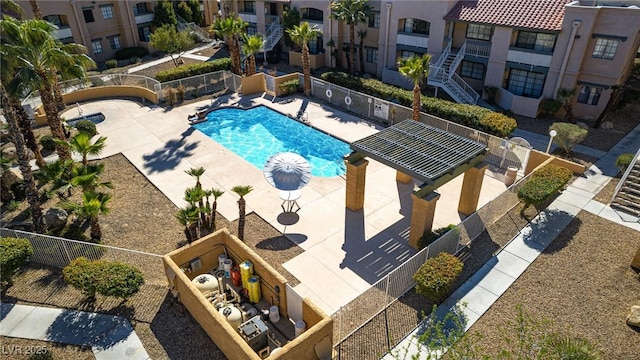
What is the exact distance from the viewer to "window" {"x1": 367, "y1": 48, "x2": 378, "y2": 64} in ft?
122

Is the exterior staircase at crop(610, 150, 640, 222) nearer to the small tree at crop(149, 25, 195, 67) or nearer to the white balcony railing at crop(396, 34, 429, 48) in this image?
the white balcony railing at crop(396, 34, 429, 48)

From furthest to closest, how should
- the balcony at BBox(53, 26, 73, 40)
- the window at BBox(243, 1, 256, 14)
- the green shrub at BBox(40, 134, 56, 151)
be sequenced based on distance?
the window at BBox(243, 1, 256, 14), the balcony at BBox(53, 26, 73, 40), the green shrub at BBox(40, 134, 56, 151)

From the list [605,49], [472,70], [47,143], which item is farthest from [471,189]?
[47,143]

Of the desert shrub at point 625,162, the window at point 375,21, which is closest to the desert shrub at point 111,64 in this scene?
the window at point 375,21

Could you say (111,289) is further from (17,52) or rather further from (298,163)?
(17,52)

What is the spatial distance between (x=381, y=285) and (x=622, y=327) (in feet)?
25.2

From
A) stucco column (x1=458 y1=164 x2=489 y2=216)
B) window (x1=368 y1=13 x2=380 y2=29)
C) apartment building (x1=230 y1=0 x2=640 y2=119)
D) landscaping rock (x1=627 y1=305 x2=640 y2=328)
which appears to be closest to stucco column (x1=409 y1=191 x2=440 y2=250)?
stucco column (x1=458 y1=164 x2=489 y2=216)

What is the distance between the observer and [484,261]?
1579 cm

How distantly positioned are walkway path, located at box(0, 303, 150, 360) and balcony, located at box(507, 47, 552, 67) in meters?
28.3

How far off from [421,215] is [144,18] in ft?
139

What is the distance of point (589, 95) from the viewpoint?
2714 centimetres

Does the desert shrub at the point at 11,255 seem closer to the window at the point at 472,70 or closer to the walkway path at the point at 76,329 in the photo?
the walkway path at the point at 76,329

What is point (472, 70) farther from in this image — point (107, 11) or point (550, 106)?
point (107, 11)

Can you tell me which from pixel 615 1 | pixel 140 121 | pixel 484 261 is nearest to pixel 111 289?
pixel 484 261
